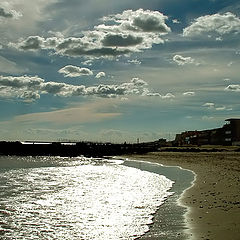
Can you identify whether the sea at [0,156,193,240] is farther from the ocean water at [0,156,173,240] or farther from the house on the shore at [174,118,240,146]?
the house on the shore at [174,118,240,146]

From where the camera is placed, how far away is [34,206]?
17.3m

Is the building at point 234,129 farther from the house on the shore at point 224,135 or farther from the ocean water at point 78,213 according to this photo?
the ocean water at point 78,213

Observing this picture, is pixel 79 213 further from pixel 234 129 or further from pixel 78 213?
pixel 234 129

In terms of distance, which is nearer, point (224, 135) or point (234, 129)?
point (234, 129)

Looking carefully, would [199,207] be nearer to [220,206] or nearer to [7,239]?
[220,206]

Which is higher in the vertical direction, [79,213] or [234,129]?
[234,129]

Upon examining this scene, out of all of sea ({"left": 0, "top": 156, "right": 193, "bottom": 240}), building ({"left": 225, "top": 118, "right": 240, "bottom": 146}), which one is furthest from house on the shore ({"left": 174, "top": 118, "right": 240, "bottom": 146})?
sea ({"left": 0, "top": 156, "right": 193, "bottom": 240})

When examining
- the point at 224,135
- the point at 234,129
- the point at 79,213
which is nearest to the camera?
the point at 79,213

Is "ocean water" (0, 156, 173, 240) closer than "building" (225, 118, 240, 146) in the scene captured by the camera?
Yes

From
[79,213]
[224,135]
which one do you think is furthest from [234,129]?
[79,213]

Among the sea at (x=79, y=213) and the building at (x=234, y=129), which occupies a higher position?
the building at (x=234, y=129)

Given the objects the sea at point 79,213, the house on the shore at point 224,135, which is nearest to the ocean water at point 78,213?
the sea at point 79,213

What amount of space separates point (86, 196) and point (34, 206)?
4024 mm

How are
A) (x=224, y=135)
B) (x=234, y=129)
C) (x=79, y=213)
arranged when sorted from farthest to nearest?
(x=224, y=135)
(x=234, y=129)
(x=79, y=213)
